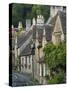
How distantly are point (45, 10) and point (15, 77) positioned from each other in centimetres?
62

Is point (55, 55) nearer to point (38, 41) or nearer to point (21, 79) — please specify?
point (38, 41)

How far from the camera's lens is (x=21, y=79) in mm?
2211

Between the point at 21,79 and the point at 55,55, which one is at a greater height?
the point at 55,55

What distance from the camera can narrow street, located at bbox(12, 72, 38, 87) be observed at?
7.18 ft

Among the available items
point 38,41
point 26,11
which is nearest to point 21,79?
point 38,41

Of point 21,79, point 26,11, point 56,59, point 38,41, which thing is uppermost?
point 26,11

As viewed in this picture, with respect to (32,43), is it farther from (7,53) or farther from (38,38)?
(7,53)

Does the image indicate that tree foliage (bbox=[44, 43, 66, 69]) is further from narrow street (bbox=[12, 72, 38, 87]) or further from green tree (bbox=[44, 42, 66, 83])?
narrow street (bbox=[12, 72, 38, 87])

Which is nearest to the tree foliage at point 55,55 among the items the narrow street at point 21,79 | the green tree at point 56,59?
the green tree at point 56,59

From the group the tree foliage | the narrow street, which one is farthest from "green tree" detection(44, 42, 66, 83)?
the narrow street

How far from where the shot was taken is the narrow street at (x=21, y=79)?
2.19 m

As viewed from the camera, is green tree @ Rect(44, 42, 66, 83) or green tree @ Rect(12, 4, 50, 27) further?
green tree @ Rect(44, 42, 66, 83)

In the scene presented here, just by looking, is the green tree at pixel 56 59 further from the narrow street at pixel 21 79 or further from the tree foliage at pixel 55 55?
the narrow street at pixel 21 79

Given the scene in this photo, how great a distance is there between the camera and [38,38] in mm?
2277
